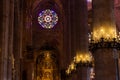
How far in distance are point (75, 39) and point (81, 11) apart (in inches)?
90.7

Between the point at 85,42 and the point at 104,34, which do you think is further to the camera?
the point at 85,42

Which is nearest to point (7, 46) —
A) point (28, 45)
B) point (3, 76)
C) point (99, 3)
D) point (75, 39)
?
point (3, 76)

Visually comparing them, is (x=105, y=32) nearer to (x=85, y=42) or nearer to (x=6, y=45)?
(x=85, y=42)

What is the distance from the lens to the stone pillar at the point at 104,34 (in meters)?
14.7

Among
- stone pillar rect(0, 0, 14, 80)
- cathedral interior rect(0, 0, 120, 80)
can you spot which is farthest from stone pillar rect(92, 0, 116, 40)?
stone pillar rect(0, 0, 14, 80)

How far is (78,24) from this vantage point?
25.0 metres

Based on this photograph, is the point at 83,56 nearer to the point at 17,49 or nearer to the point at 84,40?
the point at 84,40

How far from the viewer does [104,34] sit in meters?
14.9

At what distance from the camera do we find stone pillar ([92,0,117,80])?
1468 centimetres

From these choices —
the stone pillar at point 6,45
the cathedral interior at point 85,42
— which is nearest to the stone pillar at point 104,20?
the cathedral interior at point 85,42

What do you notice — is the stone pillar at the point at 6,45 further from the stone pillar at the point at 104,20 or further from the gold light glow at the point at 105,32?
the gold light glow at the point at 105,32

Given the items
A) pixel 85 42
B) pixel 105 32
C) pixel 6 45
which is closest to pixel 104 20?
pixel 105 32

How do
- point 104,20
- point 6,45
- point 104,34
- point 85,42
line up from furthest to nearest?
point 85,42, point 6,45, point 104,20, point 104,34

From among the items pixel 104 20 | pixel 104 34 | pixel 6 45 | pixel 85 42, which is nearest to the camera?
pixel 104 34
